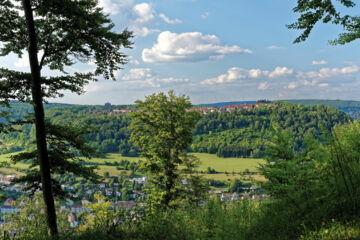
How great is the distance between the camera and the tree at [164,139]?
20.1 meters

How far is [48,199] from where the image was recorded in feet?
26.7

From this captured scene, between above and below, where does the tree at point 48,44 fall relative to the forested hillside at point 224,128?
above

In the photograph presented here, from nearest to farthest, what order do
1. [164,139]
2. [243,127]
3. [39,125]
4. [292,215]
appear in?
[292,215] → [39,125] → [164,139] → [243,127]

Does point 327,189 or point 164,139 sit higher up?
point 327,189

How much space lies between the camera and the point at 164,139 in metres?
21.0

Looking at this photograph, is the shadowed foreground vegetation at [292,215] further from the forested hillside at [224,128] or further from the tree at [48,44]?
the forested hillside at [224,128]

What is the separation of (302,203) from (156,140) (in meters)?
Result: 17.9

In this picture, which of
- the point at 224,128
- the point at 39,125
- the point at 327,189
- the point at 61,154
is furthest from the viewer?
the point at 224,128

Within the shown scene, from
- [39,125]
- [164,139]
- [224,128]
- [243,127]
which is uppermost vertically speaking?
[39,125]

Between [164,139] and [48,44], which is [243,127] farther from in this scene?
[48,44]

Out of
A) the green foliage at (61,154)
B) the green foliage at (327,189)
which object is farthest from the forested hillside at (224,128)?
the green foliage at (327,189)

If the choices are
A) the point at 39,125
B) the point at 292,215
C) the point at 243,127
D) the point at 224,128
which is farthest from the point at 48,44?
the point at 243,127

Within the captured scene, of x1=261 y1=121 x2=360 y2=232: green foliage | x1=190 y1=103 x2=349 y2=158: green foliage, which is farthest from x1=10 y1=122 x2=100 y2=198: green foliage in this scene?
x1=190 y1=103 x2=349 y2=158: green foliage

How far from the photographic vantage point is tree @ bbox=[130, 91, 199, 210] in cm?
2006
